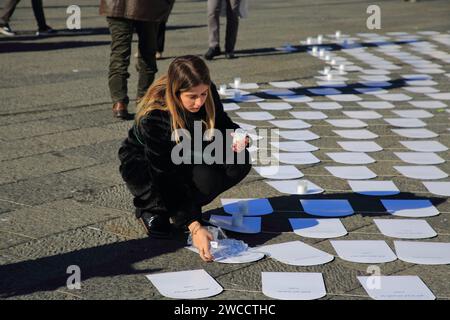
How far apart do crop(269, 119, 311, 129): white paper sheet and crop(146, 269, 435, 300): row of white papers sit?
2962 millimetres

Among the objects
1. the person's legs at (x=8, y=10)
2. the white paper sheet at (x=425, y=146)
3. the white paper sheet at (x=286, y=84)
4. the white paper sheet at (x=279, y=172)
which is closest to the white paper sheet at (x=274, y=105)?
the white paper sheet at (x=286, y=84)

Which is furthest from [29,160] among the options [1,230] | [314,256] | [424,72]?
[424,72]

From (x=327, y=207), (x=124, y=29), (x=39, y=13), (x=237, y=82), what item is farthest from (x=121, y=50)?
(x=39, y=13)

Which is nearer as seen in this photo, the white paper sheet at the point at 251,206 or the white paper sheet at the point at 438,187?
the white paper sheet at the point at 251,206

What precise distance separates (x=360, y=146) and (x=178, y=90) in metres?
2.38

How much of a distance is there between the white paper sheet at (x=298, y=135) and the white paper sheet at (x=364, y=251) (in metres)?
2.14

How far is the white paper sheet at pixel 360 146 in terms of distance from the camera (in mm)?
5785

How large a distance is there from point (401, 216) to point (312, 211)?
472 mm

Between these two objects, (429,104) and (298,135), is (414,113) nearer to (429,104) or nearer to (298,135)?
(429,104)

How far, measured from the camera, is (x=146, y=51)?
22.1ft

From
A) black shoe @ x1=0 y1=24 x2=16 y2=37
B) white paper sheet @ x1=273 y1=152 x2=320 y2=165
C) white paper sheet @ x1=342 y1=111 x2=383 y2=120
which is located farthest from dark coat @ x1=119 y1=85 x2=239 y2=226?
black shoe @ x1=0 y1=24 x2=16 y2=37

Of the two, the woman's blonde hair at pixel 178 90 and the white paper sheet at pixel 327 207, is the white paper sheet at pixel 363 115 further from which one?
the woman's blonde hair at pixel 178 90
